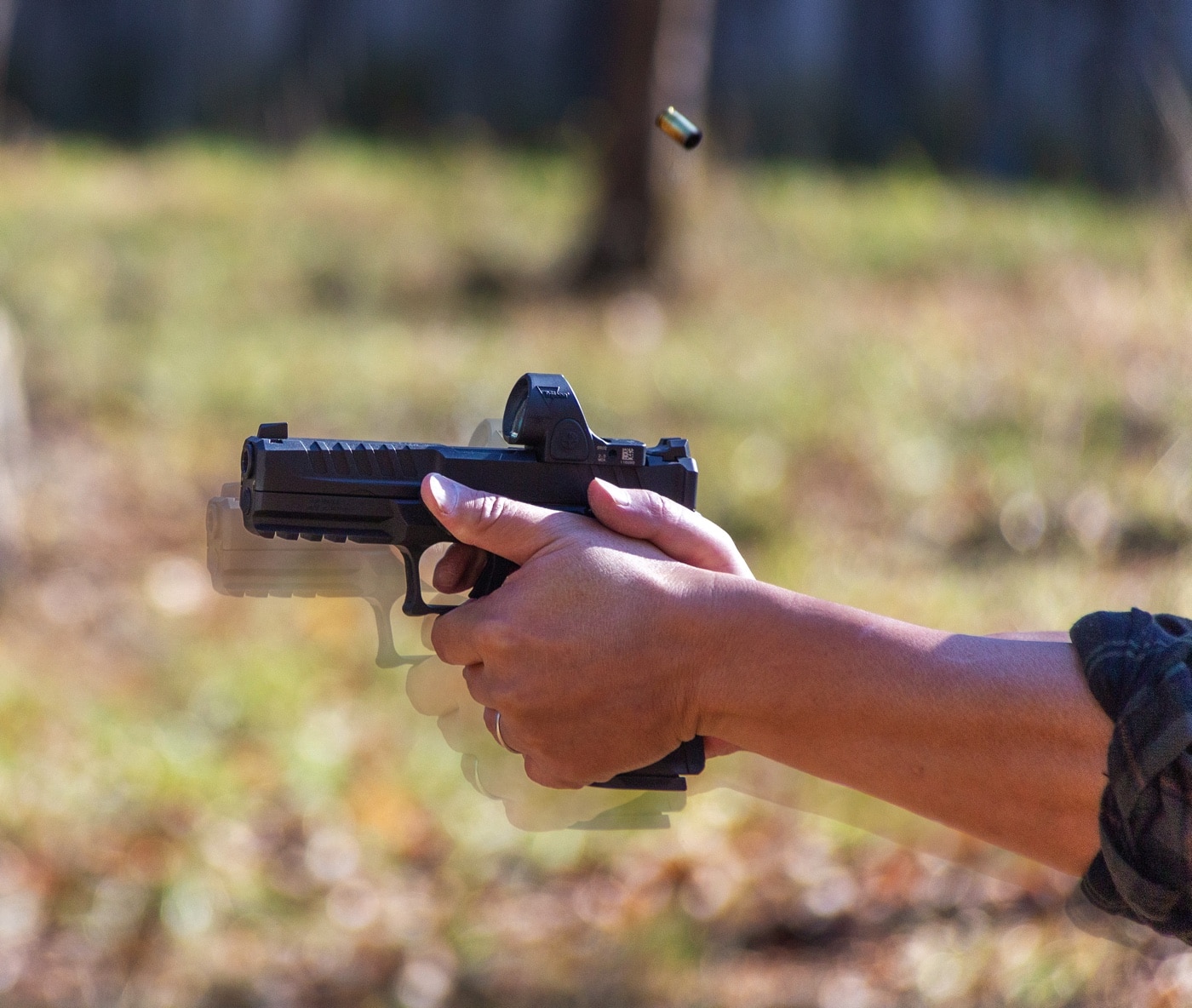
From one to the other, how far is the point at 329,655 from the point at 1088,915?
8.78 feet

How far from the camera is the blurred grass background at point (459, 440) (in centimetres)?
334

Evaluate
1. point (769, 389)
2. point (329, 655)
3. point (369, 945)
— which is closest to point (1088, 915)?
point (369, 945)

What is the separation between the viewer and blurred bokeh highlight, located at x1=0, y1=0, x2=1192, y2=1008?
3.38m

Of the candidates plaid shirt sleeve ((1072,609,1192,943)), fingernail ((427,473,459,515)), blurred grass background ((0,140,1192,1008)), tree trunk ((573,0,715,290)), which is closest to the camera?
plaid shirt sleeve ((1072,609,1192,943))

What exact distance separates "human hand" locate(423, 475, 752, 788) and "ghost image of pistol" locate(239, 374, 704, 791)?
51 mm

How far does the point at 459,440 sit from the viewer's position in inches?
212

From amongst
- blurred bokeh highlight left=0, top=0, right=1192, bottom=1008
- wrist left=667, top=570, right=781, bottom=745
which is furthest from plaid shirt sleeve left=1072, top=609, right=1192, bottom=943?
blurred bokeh highlight left=0, top=0, right=1192, bottom=1008

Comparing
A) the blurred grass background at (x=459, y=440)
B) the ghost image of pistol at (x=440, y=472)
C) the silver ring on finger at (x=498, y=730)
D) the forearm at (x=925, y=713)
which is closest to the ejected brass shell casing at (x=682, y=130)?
the ghost image of pistol at (x=440, y=472)

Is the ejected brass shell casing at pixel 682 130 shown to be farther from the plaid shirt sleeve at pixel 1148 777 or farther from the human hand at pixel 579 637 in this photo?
the plaid shirt sleeve at pixel 1148 777

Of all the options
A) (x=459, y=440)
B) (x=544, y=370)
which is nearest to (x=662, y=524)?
(x=459, y=440)

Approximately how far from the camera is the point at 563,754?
5.56 feet

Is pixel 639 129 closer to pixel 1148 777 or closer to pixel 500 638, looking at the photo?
pixel 500 638

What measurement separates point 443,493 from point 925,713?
0.64 m

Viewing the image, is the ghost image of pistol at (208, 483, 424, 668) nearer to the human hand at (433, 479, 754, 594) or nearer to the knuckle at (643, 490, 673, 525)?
the human hand at (433, 479, 754, 594)
